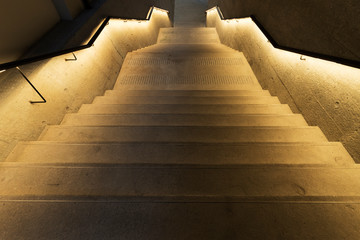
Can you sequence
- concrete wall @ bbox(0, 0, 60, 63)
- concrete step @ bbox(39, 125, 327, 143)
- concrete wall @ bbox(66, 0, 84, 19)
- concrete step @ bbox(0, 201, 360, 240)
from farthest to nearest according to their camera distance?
concrete wall @ bbox(66, 0, 84, 19)
concrete wall @ bbox(0, 0, 60, 63)
concrete step @ bbox(39, 125, 327, 143)
concrete step @ bbox(0, 201, 360, 240)

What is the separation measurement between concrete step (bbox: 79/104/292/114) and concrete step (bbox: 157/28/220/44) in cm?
537

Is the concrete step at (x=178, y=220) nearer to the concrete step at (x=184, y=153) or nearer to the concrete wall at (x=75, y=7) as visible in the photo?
the concrete step at (x=184, y=153)

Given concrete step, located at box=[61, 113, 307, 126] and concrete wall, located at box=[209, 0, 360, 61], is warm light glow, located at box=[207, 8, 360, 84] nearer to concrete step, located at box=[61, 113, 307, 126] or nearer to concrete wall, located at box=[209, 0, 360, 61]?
concrete wall, located at box=[209, 0, 360, 61]

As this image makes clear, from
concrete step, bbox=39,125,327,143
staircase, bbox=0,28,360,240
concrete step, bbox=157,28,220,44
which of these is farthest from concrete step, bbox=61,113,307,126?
concrete step, bbox=157,28,220,44

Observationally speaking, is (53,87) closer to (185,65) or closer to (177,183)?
(177,183)

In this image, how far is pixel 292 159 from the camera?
62.4 inches

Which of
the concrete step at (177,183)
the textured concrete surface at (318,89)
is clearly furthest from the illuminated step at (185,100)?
the concrete step at (177,183)

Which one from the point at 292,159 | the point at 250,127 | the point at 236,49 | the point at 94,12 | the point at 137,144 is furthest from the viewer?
the point at 236,49

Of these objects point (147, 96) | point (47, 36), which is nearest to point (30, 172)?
point (147, 96)

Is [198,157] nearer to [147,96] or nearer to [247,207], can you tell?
[247,207]

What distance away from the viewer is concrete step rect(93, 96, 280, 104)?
2.75 metres

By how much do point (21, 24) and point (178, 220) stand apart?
9.44 ft

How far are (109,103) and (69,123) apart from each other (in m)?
0.68

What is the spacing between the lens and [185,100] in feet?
9.14
